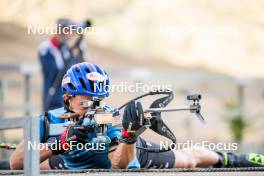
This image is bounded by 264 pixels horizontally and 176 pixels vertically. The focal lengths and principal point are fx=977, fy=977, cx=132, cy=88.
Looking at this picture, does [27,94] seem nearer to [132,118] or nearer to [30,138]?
[132,118]

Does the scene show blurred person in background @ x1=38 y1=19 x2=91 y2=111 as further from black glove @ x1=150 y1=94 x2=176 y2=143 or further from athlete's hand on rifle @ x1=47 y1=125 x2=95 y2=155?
black glove @ x1=150 y1=94 x2=176 y2=143

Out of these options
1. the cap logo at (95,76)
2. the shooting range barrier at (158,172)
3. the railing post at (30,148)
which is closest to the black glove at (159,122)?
the shooting range barrier at (158,172)

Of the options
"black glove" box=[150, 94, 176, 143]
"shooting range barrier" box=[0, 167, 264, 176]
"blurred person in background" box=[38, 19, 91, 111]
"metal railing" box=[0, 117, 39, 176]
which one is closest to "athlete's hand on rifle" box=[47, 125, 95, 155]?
"shooting range barrier" box=[0, 167, 264, 176]

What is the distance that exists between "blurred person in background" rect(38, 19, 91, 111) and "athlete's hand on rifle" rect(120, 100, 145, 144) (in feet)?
25.1

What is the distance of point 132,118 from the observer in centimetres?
827

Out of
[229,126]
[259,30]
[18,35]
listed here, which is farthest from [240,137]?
[18,35]

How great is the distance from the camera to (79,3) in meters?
46.7

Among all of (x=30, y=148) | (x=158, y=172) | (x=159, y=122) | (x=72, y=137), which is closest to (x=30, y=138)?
(x=30, y=148)

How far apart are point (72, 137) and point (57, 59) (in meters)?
7.51

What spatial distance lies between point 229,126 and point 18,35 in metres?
31.7

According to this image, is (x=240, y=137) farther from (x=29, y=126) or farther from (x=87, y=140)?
(x=29, y=126)

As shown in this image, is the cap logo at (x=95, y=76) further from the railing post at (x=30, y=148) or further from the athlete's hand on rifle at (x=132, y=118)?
the railing post at (x=30, y=148)

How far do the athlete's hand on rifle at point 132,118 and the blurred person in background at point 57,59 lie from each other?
25.1 ft

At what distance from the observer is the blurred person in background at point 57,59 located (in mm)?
16094
